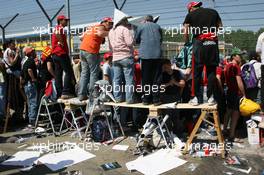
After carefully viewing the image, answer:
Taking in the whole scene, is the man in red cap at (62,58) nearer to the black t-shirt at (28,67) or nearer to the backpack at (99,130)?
the black t-shirt at (28,67)

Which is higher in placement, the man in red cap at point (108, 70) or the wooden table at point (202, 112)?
the man in red cap at point (108, 70)

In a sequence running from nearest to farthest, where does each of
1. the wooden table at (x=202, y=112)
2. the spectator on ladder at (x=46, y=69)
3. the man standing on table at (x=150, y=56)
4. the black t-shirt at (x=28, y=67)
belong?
the wooden table at (x=202, y=112), the man standing on table at (x=150, y=56), the spectator on ladder at (x=46, y=69), the black t-shirt at (x=28, y=67)

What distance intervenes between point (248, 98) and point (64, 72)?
3881 millimetres

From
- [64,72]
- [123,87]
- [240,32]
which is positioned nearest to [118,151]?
[123,87]

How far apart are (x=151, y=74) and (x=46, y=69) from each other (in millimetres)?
2921

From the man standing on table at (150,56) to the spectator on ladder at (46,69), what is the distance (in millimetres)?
2342

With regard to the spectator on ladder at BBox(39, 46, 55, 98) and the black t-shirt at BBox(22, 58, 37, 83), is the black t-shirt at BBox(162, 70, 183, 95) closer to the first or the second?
the spectator on ladder at BBox(39, 46, 55, 98)

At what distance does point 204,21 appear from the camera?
234 inches

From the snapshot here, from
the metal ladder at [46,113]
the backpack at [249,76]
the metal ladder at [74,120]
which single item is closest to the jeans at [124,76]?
the metal ladder at [74,120]

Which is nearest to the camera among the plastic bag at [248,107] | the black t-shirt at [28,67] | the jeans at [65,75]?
the plastic bag at [248,107]

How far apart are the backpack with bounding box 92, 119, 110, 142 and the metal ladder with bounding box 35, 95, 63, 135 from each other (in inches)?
44.8

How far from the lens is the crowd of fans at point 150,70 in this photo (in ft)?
19.8

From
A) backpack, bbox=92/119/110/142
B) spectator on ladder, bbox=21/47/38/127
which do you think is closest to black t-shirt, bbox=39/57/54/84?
spectator on ladder, bbox=21/47/38/127

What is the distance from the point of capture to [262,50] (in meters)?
6.46
